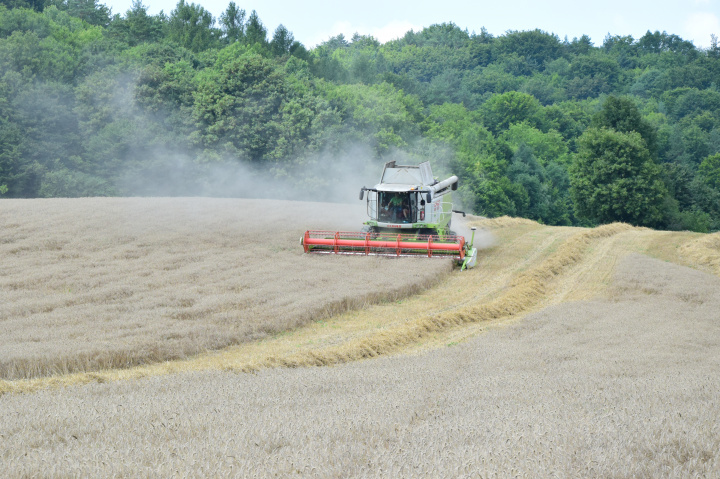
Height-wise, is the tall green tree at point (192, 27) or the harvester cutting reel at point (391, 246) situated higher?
the tall green tree at point (192, 27)

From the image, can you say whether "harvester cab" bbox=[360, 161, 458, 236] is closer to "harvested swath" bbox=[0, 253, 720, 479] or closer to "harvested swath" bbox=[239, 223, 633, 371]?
"harvested swath" bbox=[239, 223, 633, 371]

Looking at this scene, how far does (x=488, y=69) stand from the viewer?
160625 mm

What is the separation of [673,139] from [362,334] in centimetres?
8831

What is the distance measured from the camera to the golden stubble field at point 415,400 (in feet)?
16.5

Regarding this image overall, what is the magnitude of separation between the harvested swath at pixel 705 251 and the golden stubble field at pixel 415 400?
23.8 ft

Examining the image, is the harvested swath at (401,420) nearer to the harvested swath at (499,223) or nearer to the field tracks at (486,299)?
the field tracks at (486,299)

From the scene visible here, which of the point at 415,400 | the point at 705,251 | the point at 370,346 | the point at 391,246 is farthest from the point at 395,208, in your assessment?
the point at 415,400

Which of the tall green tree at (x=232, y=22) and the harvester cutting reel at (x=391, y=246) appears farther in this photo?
the tall green tree at (x=232, y=22)

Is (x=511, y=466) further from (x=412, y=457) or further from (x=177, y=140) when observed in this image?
(x=177, y=140)

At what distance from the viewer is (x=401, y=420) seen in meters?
6.79

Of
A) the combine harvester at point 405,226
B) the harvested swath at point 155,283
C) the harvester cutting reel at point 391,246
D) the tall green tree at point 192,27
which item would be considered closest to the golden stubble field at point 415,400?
the harvested swath at point 155,283

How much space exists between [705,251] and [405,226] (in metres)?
12.6

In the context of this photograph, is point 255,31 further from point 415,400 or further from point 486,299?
point 415,400

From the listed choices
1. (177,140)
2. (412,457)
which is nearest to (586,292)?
(412,457)
